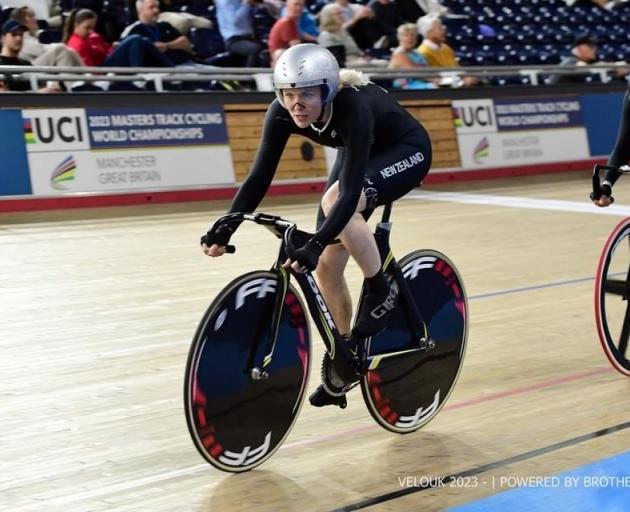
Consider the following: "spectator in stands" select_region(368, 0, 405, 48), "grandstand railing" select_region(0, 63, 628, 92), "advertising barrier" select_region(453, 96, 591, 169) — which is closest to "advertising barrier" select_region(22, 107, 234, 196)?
"grandstand railing" select_region(0, 63, 628, 92)

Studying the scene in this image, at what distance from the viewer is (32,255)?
7641 mm

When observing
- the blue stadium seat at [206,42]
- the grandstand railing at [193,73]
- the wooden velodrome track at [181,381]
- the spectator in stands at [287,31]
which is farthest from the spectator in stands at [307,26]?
the wooden velodrome track at [181,381]

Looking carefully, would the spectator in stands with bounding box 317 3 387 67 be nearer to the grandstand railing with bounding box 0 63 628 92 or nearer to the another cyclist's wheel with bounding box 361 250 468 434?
the grandstand railing with bounding box 0 63 628 92

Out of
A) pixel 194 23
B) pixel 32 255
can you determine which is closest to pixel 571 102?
pixel 194 23

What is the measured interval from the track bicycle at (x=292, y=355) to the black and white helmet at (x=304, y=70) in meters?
0.42

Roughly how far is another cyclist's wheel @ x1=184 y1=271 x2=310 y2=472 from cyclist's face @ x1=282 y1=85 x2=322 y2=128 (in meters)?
0.50

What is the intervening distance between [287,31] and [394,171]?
7.68 m

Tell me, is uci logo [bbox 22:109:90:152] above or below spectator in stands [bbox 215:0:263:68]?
below

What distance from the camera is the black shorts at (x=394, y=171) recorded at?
3695 mm

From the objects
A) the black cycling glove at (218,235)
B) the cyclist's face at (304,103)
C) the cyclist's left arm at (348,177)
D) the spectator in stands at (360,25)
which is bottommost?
the spectator in stands at (360,25)

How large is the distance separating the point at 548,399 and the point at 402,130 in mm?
1302

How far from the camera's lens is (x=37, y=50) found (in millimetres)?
9867

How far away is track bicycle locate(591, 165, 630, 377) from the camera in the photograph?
4469mm

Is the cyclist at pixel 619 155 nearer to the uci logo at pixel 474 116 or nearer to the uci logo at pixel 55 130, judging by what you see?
the uci logo at pixel 55 130
